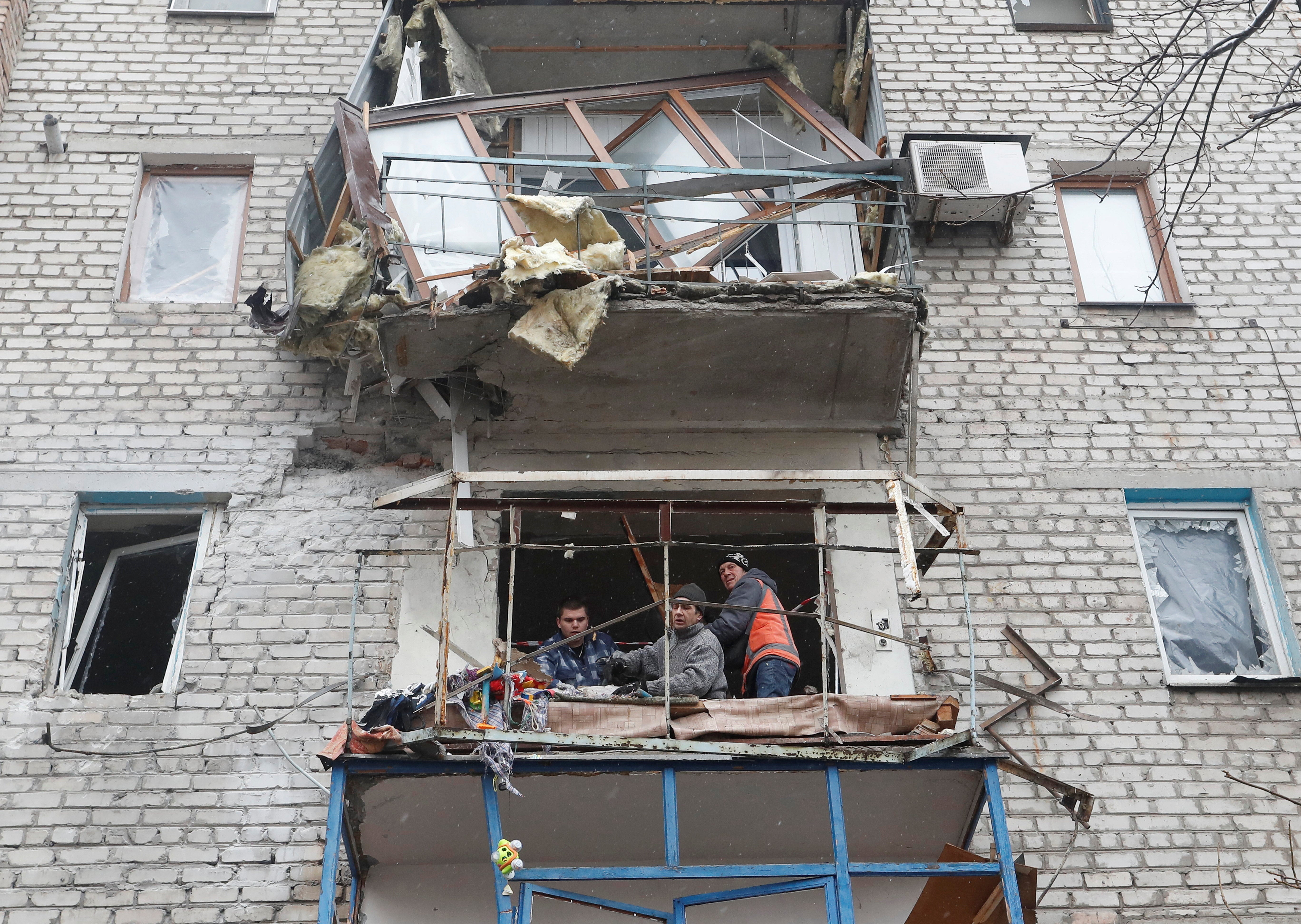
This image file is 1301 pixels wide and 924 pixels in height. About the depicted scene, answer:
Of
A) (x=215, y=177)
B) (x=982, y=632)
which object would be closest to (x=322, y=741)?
(x=982, y=632)

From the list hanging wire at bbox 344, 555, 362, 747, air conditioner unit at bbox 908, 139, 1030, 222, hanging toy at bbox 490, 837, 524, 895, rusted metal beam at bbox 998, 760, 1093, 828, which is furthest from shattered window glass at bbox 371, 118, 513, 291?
rusted metal beam at bbox 998, 760, 1093, 828

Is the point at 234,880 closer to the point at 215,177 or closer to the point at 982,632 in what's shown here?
the point at 982,632

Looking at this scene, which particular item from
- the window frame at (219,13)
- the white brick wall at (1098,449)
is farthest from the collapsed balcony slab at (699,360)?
the window frame at (219,13)

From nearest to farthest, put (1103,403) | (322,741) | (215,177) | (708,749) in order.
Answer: (708,749) → (322,741) → (1103,403) → (215,177)

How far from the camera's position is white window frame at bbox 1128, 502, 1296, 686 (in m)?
6.93

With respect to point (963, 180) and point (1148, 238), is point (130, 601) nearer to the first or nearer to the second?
point (963, 180)

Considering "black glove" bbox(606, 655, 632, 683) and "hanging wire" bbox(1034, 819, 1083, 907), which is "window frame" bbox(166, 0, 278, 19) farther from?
"hanging wire" bbox(1034, 819, 1083, 907)

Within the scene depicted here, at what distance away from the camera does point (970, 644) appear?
227 inches

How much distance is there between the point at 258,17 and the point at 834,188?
452cm

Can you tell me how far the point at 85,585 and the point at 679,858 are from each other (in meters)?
3.87

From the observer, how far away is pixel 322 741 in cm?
646

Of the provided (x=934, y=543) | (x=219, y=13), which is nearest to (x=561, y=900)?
(x=934, y=543)

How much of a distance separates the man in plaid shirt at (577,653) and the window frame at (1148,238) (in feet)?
13.0

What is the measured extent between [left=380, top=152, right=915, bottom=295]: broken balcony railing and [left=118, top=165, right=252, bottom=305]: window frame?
130 centimetres
